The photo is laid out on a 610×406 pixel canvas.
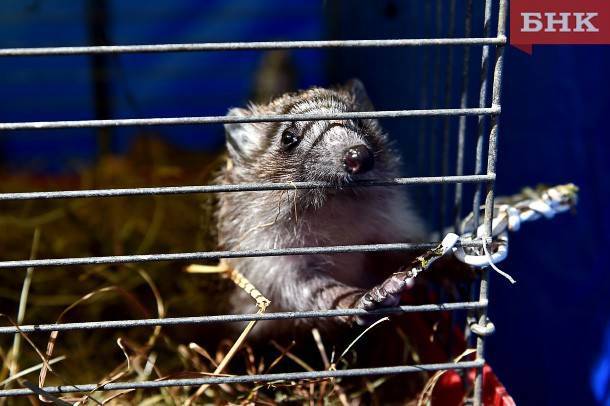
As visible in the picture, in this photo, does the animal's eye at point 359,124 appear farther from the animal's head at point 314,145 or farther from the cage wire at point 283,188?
the cage wire at point 283,188

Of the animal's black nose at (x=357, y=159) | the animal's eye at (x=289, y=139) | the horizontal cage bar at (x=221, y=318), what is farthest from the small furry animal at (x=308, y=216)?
the horizontal cage bar at (x=221, y=318)

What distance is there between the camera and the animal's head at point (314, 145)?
270cm

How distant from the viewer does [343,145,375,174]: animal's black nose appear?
8.38 ft

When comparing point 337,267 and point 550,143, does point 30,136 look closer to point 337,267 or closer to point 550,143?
point 337,267

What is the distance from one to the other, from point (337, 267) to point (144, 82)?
3.85 metres

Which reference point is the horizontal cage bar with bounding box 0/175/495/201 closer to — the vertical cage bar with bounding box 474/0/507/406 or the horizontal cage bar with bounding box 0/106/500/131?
the vertical cage bar with bounding box 474/0/507/406

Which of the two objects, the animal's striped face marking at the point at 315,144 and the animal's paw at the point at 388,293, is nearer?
the animal's paw at the point at 388,293

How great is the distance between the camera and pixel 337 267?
329 centimetres

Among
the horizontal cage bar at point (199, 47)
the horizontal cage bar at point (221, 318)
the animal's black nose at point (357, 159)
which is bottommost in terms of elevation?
the horizontal cage bar at point (221, 318)

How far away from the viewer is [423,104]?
3367 millimetres

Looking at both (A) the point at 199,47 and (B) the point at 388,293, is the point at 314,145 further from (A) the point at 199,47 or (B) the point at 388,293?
(A) the point at 199,47

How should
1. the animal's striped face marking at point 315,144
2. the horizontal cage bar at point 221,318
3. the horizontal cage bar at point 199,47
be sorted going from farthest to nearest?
the animal's striped face marking at point 315,144 < the horizontal cage bar at point 221,318 < the horizontal cage bar at point 199,47

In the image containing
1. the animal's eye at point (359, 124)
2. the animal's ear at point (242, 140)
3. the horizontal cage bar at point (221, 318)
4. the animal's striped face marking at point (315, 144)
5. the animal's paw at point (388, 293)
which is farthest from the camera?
the animal's ear at point (242, 140)

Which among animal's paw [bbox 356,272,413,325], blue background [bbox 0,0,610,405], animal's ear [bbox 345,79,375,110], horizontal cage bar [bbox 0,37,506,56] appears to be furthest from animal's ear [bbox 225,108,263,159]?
horizontal cage bar [bbox 0,37,506,56]
